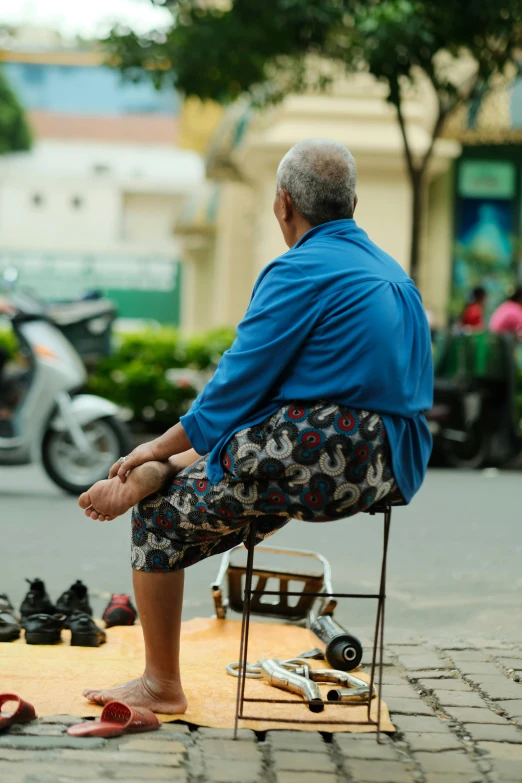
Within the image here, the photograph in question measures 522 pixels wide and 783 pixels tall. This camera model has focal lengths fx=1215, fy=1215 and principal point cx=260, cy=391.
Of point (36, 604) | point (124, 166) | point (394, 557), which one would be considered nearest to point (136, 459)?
point (36, 604)

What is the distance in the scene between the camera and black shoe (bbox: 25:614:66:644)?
4.62 m

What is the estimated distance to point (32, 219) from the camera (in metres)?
55.7

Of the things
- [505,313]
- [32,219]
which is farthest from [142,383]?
[32,219]

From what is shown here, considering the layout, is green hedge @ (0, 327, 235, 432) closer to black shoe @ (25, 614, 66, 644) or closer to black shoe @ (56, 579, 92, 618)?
black shoe @ (56, 579, 92, 618)

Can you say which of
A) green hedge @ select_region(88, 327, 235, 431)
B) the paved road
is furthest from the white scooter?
green hedge @ select_region(88, 327, 235, 431)

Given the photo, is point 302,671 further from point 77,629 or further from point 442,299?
point 442,299

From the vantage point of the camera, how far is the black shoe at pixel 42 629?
4625 mm

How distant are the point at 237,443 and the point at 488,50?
1071 cm

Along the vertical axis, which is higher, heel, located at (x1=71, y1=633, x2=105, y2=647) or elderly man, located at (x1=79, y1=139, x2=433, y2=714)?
elderly man, located at (x1=79, y1=139, x2=433, y2=714)

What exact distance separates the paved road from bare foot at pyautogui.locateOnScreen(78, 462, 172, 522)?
197 cm

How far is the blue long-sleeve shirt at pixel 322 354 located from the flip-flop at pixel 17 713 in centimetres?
86

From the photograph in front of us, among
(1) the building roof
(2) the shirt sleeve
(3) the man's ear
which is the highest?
(1) the building roof

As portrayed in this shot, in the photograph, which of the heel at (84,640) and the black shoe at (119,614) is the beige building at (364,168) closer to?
the black shoe at (119,614)

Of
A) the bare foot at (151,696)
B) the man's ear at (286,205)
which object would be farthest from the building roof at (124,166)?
the bare foot at (151,696)
